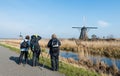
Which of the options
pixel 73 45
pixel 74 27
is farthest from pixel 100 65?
pixel 74 27

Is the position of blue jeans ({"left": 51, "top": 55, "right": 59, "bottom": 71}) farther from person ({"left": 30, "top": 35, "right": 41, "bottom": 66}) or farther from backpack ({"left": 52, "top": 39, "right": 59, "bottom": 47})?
person ({"left": 30, "top": 35, "right": 41, "bottom": 66})

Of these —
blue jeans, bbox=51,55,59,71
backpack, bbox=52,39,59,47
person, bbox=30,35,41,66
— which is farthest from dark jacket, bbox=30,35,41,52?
blue jeans, bbox=51,55,59,71

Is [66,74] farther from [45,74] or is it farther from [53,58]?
[53,58]

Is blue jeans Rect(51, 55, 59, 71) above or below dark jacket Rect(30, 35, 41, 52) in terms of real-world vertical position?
below

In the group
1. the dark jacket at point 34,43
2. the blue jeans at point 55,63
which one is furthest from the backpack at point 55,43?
the dark jacket at point 34,43

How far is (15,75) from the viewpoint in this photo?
42.5 feet

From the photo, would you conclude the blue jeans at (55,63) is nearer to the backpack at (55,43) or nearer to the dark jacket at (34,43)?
the backpack at (55,43)

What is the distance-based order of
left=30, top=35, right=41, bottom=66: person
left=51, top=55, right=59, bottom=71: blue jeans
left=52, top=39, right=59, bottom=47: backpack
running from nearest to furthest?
left=51, top=55, right=59, bottom=71: blue jeans → left=52, top=39, right=59, bottom=47: backpack → left=30, top=35, right=41, bottom=66: person

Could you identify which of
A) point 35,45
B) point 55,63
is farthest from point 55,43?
point 35,45

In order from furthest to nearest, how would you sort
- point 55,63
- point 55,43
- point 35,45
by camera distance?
1. point 35,45
2. point 55,43
3. point 55,63

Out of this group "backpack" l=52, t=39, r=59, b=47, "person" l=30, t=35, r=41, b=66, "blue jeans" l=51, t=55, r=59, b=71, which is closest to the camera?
"blue jeans" l=51, t=55, r=59, b=71

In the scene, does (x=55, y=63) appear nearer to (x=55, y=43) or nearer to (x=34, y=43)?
(x=55, y=43)

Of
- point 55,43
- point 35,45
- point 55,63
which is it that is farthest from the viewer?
point 35,45

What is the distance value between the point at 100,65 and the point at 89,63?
5.05ft
